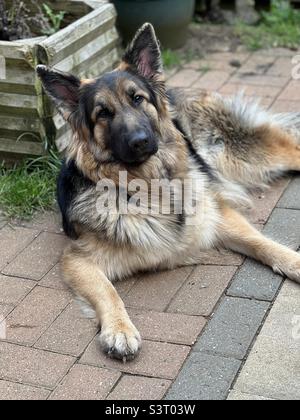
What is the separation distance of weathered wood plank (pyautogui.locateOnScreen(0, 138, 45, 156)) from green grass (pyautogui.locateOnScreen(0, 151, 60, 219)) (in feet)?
0.20

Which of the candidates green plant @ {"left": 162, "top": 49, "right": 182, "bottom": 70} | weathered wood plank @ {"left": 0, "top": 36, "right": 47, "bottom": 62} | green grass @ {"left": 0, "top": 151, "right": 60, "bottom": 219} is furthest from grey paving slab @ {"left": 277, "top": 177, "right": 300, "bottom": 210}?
green plant @ {"left": 162, "top": 49, "right": 182, "bottom": 70}

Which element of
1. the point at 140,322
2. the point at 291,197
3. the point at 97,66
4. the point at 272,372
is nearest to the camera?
the point at 272,372

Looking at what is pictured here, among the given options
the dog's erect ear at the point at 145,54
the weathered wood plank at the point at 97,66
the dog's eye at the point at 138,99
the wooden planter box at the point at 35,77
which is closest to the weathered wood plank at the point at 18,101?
the wooden planter box at the point at 35,77

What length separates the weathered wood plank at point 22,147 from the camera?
5355 mm

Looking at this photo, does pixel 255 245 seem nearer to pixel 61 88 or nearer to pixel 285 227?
pixel 285 227

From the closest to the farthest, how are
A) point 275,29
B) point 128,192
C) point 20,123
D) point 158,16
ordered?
point 128,192
point 20,123
point 158,16
point 275,29

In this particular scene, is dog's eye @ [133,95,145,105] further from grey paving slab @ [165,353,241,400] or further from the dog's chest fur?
grey paving slab @ [165,353,241,400]

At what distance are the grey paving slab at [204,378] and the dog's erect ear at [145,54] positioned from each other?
1.70m

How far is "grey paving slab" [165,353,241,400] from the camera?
3340 mm

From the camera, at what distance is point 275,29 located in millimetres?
7688

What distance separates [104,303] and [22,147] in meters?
1.89

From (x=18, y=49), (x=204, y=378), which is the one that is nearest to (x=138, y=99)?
(x=18, y=49)

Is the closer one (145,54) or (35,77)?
(145,54)
